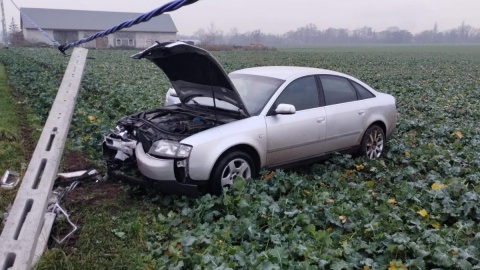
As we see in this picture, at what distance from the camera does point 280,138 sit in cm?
576

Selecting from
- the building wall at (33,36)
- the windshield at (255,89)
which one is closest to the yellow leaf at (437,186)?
the windshield at (255,89)

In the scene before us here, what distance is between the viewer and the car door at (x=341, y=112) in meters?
6.44

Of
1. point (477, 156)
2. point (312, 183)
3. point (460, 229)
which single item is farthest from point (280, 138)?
point (477, 156)

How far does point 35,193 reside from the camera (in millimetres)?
3266

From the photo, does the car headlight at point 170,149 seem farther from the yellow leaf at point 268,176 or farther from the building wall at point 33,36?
the building wall at point 33,36

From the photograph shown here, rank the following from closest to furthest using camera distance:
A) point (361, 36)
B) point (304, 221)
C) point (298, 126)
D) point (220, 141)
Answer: point (304, 221), point (220, 141), point (298, 126), point (361, 36)

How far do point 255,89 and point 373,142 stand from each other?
7.39 feet

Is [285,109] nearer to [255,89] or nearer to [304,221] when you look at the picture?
[255,89]

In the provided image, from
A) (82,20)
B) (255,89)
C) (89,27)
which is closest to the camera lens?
(255,89)

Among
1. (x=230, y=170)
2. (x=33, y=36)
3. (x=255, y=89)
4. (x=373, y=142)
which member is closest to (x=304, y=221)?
(x=230, y=170)

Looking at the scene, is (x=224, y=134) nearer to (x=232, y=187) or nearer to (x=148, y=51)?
(x=232, y=187)

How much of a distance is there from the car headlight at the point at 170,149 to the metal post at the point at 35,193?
4.05 ft

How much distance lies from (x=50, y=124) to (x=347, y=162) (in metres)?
4.23

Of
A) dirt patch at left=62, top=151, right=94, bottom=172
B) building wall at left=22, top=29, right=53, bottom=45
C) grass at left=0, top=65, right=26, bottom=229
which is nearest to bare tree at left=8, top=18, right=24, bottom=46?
building wall at left=22, top=29, right=53, bottom=45
